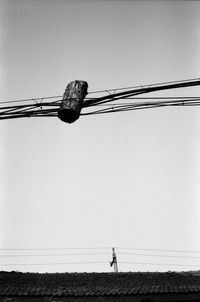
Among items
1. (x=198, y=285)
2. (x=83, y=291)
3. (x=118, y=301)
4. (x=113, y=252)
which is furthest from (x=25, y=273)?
(x=113, y=252)

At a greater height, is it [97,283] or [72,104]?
[72,104]

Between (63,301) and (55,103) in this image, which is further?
(63,301)

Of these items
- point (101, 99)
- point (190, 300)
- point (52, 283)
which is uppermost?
point (101, 99)

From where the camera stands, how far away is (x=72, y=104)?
5.52m

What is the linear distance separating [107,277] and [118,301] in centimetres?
324

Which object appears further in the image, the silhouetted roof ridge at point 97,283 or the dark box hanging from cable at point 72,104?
the silhouetted roof ridge at point 97,283

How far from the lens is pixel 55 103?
18.5ft

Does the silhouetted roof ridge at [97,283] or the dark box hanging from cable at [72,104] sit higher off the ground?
the dark box hanging from cable at [72,104]

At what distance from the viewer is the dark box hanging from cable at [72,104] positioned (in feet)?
18.0

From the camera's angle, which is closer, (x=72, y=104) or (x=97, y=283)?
(x=72, y=104)

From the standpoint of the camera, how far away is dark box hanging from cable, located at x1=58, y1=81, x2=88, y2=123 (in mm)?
5480

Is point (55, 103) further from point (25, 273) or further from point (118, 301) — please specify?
point (25, 273)

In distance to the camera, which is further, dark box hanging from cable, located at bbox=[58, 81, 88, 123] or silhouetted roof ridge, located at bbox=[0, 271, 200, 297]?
silhouetted roof ridge, located at bbox=[0, 271, 200, 297]

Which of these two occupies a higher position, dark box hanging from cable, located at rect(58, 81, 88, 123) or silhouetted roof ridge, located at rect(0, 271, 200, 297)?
dark box hanging from cable, located at rect(58, 81, 88, 123)
